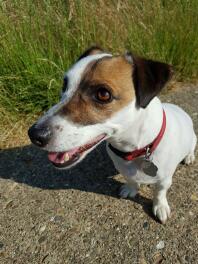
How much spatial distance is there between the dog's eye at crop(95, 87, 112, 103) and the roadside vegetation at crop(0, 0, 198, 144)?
64.2 inches

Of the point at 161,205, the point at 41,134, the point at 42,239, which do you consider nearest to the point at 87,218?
the point at 42,239

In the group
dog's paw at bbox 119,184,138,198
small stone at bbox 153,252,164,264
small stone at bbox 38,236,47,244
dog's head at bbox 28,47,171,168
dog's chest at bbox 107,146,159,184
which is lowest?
small stone at bbox 38,236,47,244

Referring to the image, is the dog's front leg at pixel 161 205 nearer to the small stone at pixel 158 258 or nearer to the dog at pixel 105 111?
the small stone at pixel 158 258

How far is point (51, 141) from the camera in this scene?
1980 mm

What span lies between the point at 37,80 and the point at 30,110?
320mm

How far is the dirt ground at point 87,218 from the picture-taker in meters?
2.61

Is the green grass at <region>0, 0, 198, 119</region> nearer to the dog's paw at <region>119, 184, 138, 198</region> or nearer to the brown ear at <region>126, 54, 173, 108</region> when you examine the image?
the dog's paw at <region>119, 184, 138, 198</region>

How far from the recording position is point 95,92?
200 centimetres

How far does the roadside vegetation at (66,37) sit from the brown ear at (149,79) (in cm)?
164

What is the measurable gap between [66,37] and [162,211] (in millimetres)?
2106

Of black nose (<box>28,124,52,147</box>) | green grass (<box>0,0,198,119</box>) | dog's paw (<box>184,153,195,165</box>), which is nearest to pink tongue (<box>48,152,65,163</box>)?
black nose (<box>28,124,52,147</box>)

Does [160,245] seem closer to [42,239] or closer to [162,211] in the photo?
[162,211]

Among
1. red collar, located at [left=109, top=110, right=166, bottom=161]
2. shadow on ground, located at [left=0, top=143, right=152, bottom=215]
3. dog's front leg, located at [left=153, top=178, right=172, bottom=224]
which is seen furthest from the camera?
shadow on ground, located at [left=0, top=143, right=152, bottom=215]

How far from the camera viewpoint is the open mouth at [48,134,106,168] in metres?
2.08
